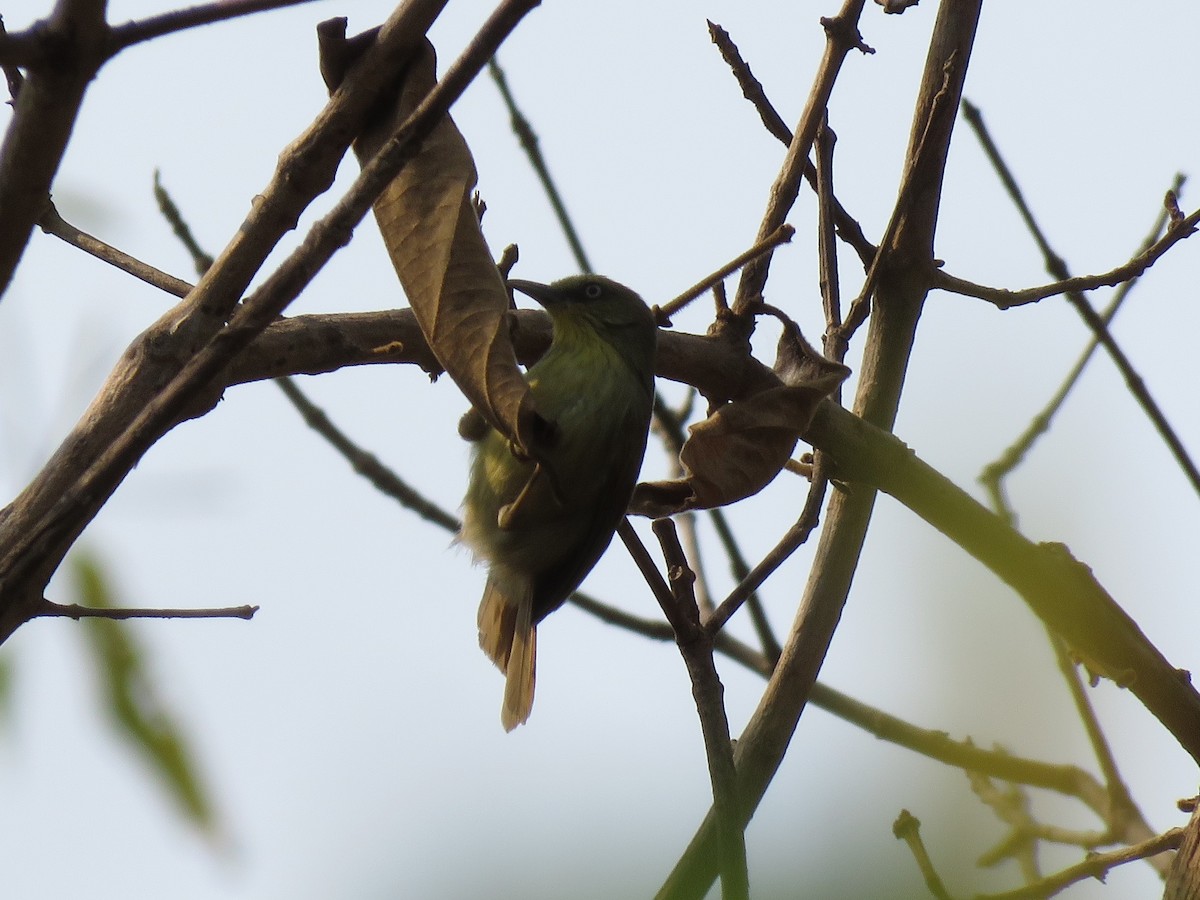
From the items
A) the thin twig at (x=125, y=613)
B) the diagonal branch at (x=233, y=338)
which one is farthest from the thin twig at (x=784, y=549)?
the diagonal branch at (x=233, y=338)

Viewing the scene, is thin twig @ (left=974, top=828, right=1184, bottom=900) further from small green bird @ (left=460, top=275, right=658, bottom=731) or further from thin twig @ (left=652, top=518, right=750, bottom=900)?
small green bird @ (left=460, top=275, right=658, bottom=731)

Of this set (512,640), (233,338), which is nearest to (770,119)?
(512,640)

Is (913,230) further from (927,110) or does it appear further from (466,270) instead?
(466,270)

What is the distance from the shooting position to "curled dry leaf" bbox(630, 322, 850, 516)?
8.66ft

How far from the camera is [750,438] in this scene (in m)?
2.68

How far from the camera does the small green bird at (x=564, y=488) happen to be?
3398mm

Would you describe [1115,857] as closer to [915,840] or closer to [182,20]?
[915,840]

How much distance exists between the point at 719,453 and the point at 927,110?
143 cm

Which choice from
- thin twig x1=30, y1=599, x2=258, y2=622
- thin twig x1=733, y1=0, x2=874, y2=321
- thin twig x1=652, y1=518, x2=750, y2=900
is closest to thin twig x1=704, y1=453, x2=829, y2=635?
thin twig x1=652, y1=518, x2=750, y2=900

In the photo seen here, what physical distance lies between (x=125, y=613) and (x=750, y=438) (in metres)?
1.28

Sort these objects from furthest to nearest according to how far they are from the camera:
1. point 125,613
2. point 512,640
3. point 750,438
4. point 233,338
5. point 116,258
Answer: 1. point 512,640
2. point 750,438
3. point 116,258
4. point 125,613
5. point 233,338

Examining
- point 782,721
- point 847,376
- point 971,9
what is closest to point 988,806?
point 782,721

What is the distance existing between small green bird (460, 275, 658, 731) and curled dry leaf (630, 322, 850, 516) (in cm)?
58

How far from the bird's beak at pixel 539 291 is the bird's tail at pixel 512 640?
902mm
